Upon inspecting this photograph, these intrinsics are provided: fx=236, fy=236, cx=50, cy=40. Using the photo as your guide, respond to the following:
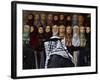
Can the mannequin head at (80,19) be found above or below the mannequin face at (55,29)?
above

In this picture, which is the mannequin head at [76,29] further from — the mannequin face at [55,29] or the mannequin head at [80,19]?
the mannequin face at [55,29]

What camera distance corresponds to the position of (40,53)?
5.62 feet

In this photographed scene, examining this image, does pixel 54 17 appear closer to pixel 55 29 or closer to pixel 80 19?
pixel 55 29

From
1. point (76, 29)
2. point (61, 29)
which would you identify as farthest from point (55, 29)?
point (76, 29)

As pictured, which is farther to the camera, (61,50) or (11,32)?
(61,50)

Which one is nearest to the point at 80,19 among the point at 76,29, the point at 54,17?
the point at 76,29

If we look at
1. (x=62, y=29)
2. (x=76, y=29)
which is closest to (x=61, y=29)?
(x=62, y=29)

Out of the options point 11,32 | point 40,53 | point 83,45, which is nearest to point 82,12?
point 83,45

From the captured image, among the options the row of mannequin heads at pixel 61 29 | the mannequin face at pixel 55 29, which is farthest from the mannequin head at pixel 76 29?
the mannequin face at pixel 55 29

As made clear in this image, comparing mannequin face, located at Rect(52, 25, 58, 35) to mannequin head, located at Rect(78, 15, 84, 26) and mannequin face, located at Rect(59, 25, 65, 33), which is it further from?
mannequin head, located at Rect(78, 15, 84, 26)

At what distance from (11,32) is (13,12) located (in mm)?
139

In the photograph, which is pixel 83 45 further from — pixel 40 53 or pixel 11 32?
pixel 11 32

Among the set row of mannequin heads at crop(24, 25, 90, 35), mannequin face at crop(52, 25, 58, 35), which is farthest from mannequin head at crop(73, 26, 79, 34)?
mannequin face at crop(52, 25, 58, 35)

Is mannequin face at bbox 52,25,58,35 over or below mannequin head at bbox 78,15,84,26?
below
